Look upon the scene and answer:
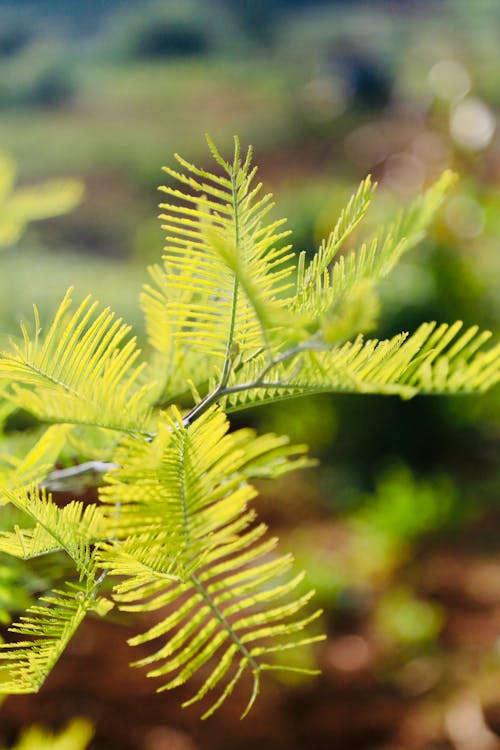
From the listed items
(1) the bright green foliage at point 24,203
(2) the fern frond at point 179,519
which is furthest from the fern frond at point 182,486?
(1) the bright green foliage at point 24,203

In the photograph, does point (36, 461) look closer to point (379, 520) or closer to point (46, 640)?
point (46, 640)

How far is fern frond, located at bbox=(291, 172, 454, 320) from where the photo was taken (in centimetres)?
23

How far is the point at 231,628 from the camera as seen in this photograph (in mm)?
229

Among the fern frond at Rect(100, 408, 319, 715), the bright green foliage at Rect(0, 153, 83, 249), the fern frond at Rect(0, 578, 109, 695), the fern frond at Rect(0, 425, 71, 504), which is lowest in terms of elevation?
the fern frond at Rect(0, 578, 109, 695)

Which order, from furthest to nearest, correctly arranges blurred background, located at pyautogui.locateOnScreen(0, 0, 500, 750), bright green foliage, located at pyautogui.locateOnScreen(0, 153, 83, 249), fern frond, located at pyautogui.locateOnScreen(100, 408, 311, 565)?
blurred background, located at pyautogui.locateOnScreen(0, 0, 500, 750) < bright green foliage, located at pyautogui.locateOnScreen(0, 153, 83, 249) < fern frond, located at pyautogui.locateOnScreen(100, 408, 311, 565)

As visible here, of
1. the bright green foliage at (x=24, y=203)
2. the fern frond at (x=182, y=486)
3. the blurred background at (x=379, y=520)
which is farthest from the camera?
the blurred background at (x=379, y=520)

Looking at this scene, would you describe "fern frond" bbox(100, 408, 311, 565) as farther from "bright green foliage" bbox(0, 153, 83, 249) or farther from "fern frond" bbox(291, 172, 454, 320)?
"bright green foliage" bbox(0, 153, 83, 249)

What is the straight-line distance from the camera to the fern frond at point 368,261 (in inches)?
8.9

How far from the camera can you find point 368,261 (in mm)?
227

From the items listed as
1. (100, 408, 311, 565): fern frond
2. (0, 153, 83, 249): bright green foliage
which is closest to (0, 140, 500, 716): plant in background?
(100, 408, 311, 565): fern frond

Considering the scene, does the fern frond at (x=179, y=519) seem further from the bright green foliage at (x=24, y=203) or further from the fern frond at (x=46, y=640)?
the bright green foliage at (x=24, y=203)

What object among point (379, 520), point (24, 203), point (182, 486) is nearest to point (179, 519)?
point (182, 486)

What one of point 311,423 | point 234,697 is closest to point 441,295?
point 311,423

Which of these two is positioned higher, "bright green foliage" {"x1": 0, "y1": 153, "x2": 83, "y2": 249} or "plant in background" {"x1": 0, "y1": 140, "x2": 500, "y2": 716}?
"bright green foliage" {"x1": 0, "y1": 153, "x2": 83, "y2": 249}
